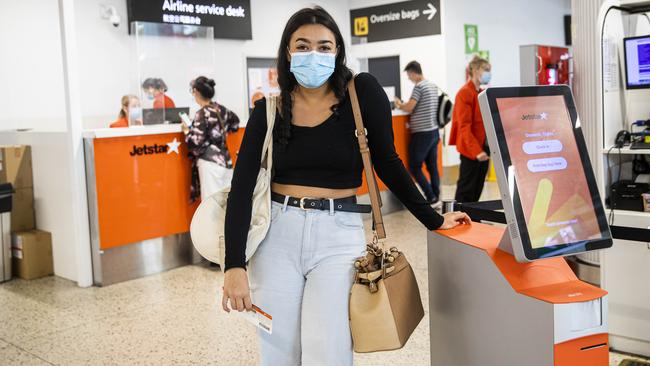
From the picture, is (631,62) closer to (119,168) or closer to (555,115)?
(555,115)

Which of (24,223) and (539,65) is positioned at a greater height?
(539,65)

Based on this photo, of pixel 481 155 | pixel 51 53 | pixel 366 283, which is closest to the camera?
pixel 366 283

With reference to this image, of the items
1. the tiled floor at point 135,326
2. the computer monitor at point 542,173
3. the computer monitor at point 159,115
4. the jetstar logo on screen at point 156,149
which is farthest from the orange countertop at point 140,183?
the computer monitor at point 542,173

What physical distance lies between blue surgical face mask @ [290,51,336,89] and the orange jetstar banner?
129 inches

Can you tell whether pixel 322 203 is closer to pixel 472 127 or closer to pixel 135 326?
pixel 135 326

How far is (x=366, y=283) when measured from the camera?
1805 millimetres

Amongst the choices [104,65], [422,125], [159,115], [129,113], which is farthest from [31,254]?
[422,125]

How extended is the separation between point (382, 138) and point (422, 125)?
A: 5518 millimetres

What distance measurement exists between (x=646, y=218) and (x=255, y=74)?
23.5ft

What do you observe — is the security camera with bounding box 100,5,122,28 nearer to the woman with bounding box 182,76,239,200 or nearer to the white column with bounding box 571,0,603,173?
the woman with bounding box 182,76,239,200

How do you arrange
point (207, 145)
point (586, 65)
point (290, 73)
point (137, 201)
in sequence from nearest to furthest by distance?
point (290, 73)
point (586, 65)
point (137, 201)
point (207, 145)

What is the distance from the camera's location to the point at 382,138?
188 centimetres

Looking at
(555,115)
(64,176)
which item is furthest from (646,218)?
(64,176)

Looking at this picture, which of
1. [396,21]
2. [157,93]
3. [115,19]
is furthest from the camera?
[396,21]
